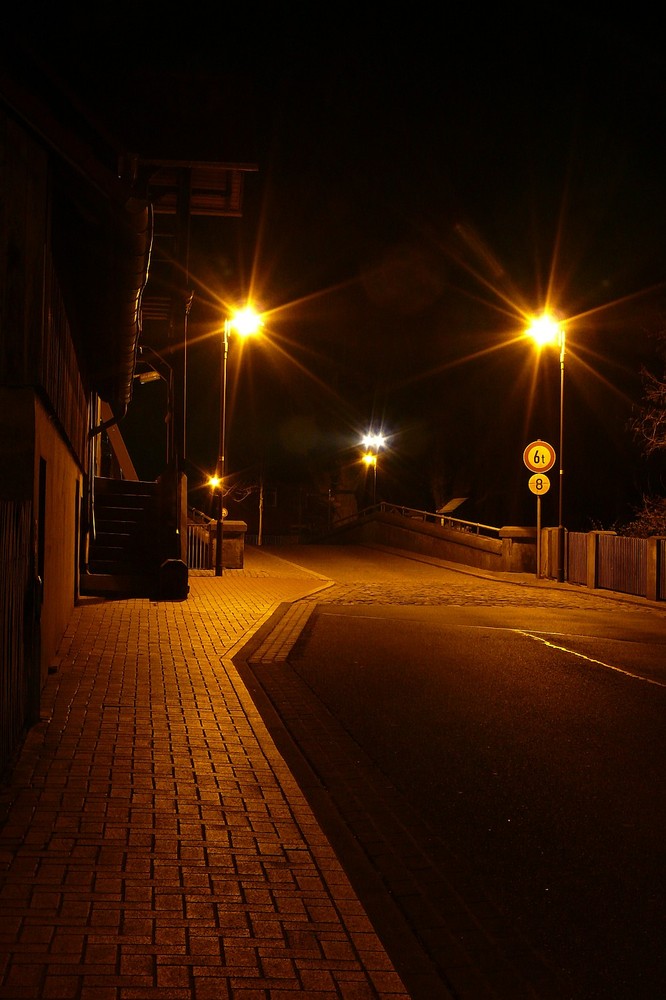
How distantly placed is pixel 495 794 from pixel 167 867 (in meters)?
2.50

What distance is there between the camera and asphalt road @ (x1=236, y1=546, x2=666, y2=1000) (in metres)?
4.00

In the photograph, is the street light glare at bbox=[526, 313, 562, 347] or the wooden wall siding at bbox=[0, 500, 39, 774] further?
the street light glare at bbox=[526, 313, 562, 347]

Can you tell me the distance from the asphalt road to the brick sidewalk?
0.29 m

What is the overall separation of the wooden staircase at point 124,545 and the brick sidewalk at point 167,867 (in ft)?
28.4

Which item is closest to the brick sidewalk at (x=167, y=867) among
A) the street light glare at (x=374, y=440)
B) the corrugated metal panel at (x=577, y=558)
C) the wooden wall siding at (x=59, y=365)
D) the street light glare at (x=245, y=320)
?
the wooden wall siding at (x=59, y=365)

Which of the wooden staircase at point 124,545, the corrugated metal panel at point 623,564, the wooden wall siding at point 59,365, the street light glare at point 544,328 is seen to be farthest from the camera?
the street light glare at point 544,328

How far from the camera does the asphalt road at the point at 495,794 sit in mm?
4004

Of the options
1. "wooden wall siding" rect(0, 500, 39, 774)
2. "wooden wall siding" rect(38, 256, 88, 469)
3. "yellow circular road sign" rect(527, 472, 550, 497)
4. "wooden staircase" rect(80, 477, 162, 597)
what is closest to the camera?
"wooden wall siding" rect(0, 500, 39, 774)

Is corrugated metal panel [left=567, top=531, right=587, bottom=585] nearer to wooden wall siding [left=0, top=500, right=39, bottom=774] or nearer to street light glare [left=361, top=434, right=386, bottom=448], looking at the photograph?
wooden wall siding [left=0, top=500, right=39, bottom=774]

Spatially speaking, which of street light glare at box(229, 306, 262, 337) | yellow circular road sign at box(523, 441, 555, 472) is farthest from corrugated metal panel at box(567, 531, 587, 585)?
street light glare at box(229, 306, 262, 337)

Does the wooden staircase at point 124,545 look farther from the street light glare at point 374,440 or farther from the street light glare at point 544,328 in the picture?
the street light glare at point 374,440

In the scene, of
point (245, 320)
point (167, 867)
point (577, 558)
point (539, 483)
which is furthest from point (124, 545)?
point (167, 867)

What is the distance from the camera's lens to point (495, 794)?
6.27 metres

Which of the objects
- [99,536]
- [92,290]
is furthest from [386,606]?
[92,290]
